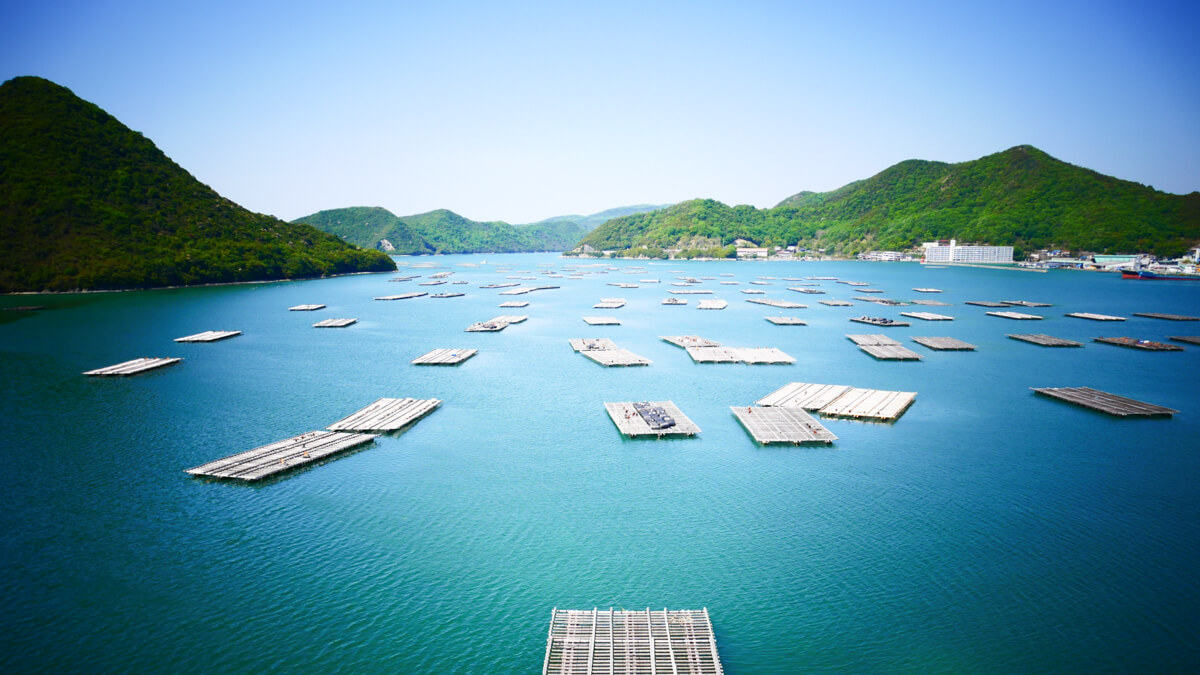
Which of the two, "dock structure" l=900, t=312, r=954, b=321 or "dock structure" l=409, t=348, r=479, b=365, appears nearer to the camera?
"dock structure" l=409, t=348, r=479, b=365

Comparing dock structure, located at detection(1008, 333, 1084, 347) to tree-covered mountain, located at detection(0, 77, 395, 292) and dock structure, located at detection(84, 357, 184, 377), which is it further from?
tree-covered mountain, located at detection(0, 77, 395, 292)

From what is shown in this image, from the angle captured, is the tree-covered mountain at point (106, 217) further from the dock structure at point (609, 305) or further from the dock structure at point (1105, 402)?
the dock structure at point (1105, 402)

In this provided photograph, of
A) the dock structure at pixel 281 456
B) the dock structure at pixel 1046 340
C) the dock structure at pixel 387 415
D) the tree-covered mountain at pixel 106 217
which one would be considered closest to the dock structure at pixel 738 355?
the dock structure at pixel 387 415

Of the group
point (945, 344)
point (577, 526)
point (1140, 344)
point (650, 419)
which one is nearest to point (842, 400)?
point (650, 419)

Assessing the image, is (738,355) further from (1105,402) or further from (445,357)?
(445,357)

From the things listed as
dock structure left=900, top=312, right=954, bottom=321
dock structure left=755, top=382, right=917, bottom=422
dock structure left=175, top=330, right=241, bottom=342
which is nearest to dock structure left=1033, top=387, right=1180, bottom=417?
dock structure left=755, top=382, right=917, bottom=422
